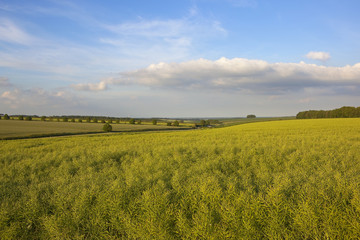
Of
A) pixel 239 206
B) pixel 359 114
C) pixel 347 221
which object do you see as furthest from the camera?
pixel 359 114

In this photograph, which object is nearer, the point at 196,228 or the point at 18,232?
the point at 196,228

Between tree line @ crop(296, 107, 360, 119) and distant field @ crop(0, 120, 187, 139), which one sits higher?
tree line @ crop(296, 107, 360, 119)

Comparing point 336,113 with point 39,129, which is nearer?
point 39,129

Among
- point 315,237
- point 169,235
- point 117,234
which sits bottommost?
point 117,234

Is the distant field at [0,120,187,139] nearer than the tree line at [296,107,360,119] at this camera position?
Yes

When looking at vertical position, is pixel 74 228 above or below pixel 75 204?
below

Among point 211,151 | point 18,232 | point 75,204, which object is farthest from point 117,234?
point 211,151

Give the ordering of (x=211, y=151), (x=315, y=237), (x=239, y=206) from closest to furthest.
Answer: (x=315, y=237), (x=239, y=206), (x=211, y=151)

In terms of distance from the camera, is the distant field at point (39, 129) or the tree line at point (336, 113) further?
the tree line at point (336, 113)

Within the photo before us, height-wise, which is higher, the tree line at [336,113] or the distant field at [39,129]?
the tree line at [336,113]

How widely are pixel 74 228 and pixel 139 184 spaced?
220 cm

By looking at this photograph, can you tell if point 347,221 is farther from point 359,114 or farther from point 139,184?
point 359,114

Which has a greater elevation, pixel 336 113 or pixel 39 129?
pixel 336 113

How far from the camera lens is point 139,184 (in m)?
6.15
